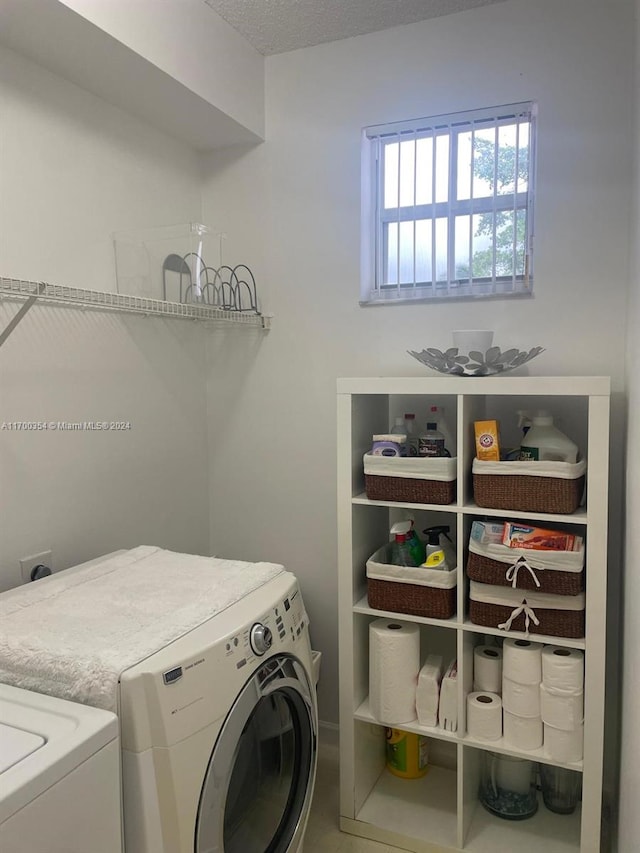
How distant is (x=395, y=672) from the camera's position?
1850 mm

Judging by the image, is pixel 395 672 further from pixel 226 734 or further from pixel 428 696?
pixel 226 734

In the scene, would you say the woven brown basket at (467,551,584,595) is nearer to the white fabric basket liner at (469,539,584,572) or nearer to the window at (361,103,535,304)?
the white fabric basket liner at (469,539,584,572)

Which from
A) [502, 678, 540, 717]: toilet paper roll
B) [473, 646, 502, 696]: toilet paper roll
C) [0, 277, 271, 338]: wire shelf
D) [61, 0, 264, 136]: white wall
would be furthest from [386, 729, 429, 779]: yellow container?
[61, 0, 264, 136]: white wall

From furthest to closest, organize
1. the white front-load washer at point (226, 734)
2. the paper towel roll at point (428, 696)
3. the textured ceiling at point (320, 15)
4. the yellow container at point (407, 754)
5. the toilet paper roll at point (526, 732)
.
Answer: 1. the yellow container at point (407, 754)
2. the textured ceiling at point (320, 15)
3. the paper towel roll at point (428, 696)
4. the toilet paper roll at point (526, 732)
5. the white front-load washer at point (226, 734)

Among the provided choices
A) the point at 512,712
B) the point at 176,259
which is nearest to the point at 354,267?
the point at 176,259

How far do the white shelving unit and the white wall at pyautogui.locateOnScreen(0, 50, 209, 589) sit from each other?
2.29 ft

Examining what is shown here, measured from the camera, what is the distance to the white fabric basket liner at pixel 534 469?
1636 millimetres

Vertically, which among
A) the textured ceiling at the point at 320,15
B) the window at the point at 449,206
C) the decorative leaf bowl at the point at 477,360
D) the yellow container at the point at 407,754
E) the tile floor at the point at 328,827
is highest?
the textured ceiling at the point at 320,15

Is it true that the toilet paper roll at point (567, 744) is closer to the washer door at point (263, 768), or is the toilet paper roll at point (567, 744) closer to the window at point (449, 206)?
the washer door at point (263, 768)

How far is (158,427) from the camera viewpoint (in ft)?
7.27

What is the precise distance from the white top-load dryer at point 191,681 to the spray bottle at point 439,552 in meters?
0.42

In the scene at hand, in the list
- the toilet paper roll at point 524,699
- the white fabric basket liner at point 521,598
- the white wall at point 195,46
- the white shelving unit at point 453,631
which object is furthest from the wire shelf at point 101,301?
the toilet paper roll at point 524,699

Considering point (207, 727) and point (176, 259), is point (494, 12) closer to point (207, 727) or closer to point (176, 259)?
point (176, 259)

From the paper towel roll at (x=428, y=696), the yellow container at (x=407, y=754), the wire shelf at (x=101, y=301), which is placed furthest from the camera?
the yellow container at (x=407, y=754)
